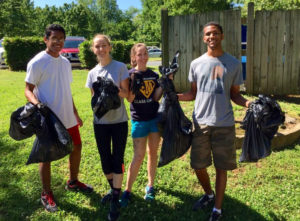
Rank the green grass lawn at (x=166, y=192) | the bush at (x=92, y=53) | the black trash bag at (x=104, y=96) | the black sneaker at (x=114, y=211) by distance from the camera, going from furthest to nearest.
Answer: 1. the bush at (x=92, y=53)
2. the green grass lawn at (x=166, y=192)
3. the black sneaker at (x=114, y=211)
4. the black trash bag at (x=104, y=96)

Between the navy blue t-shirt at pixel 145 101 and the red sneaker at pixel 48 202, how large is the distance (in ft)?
4.30

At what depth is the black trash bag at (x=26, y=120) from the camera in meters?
2.55

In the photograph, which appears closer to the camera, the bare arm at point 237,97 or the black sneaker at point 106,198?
the bare arm at point 237,97

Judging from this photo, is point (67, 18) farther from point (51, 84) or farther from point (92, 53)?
point (51, 84)

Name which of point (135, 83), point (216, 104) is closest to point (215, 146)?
point (216, 104)

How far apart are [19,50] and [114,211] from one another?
1421cm

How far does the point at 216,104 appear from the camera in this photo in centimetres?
246

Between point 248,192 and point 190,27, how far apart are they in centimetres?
451

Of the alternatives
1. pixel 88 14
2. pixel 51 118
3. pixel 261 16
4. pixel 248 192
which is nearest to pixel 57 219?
pixel 51 118

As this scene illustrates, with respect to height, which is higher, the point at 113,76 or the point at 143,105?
the point at 113,76

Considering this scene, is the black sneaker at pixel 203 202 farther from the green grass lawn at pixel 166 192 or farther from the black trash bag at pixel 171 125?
the black trash bag at pixel 171 125

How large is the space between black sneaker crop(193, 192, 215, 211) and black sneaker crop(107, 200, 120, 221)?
32.4 inches

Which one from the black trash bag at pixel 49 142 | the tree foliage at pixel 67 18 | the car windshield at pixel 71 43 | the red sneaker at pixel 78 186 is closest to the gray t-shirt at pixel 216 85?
the black trash bag at pixel 49 142

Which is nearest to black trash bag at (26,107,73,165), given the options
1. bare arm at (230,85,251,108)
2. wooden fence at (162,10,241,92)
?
bare arm at (230,85,251,108)
